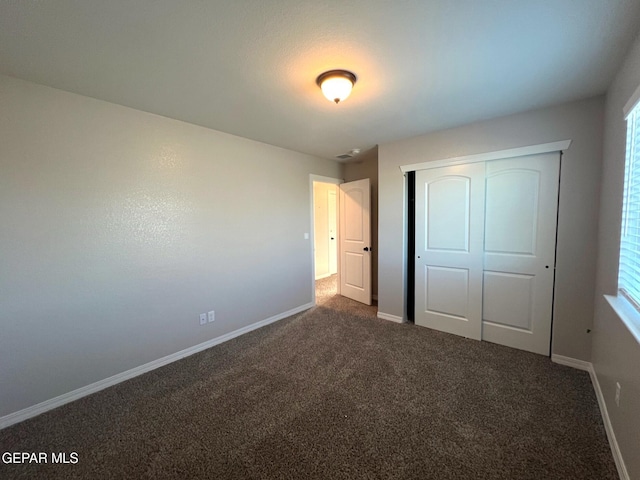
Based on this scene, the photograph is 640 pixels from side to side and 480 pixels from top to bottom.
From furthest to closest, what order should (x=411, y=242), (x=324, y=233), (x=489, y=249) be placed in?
(x=324, y=233) < (x=411, y=242) < (x=489, y=249)

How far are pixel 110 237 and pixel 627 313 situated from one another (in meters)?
3.65

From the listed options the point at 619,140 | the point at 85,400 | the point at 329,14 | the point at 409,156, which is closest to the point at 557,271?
the point at 619,140

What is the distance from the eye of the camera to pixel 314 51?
61.3 inches

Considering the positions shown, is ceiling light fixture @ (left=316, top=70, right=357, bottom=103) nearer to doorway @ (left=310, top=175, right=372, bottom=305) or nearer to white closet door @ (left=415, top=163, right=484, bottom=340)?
white closet door @ (left=415, top=163, right=484, bottom=340)

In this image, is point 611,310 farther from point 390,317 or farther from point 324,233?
point 324,233

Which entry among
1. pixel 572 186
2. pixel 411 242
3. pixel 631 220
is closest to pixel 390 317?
pixel 411 242

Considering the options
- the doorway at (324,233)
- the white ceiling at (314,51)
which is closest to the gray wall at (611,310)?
the white ceiling at (314,51)

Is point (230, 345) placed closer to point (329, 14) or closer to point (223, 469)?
point (223, 469)

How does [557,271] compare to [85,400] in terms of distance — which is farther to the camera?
[557,271]

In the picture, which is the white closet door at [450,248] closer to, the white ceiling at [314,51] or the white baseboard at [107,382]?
the white ceiling at [314,51]

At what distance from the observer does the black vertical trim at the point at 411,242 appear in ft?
11.4

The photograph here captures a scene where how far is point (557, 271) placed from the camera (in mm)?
2420

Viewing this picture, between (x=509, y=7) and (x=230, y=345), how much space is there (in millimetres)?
Result: 3430

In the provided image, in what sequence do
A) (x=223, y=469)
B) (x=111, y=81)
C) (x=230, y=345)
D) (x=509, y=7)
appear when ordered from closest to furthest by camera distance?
(x=509, y=7) → (x=223, y=469) → (x=111, y=81) → (x=230, y=345)
